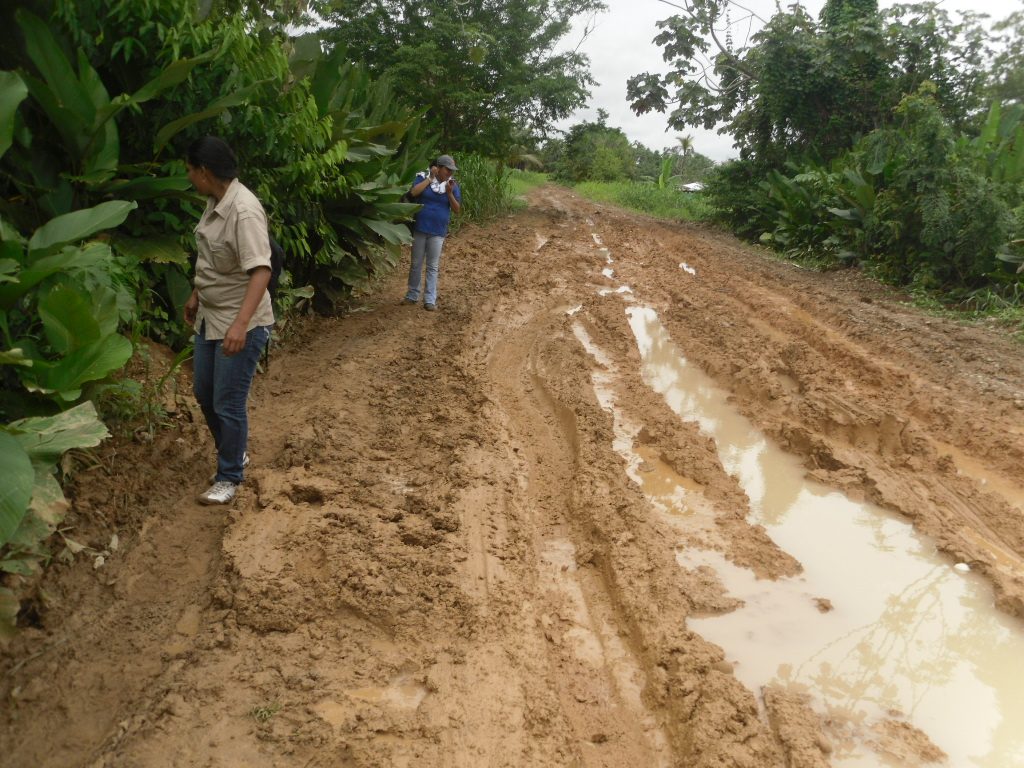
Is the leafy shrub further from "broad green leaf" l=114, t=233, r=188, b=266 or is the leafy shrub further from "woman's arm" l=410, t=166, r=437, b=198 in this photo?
"broad green leaf" l=114, t=233, r=188, b=266

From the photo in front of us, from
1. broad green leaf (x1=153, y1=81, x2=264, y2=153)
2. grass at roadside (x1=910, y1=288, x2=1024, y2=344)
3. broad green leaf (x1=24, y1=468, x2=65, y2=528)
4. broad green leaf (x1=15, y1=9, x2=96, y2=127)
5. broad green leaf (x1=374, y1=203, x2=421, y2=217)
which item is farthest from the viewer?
grass at roadside (x1=910, y1=288, x2=1024, y2=344)

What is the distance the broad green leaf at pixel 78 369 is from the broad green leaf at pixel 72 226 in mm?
411

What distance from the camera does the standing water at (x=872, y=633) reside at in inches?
106

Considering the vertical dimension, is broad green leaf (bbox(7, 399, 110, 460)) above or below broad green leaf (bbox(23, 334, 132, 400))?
below

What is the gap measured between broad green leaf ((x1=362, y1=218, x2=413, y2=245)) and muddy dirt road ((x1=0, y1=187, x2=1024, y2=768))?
3.56 ft

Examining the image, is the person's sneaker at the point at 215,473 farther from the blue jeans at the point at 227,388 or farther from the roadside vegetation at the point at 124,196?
the roadside vegetation at the point at 124,196

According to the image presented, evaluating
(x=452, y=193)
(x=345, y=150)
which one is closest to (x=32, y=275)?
(x=345, y=150)

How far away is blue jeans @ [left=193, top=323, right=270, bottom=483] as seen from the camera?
11.1 feet

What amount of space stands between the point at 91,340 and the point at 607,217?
16486 mm

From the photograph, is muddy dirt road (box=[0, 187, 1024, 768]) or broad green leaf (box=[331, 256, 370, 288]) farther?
broad green leaf (box=[331, 256, 370, 288])

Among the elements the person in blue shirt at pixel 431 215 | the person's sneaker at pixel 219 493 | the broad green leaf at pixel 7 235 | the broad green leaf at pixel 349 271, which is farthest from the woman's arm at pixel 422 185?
the broad green leaf at pixel 7 235

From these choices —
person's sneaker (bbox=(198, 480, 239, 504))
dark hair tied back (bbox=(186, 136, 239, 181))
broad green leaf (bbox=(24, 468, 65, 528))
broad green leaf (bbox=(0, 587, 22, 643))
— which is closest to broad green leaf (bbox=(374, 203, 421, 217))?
dark hair tied back (bbox=(186, 136, 239, 181))

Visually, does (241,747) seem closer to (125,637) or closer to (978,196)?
(125,637)

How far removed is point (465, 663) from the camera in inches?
106
